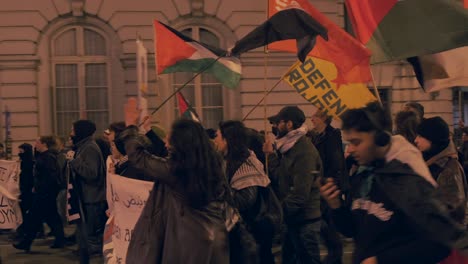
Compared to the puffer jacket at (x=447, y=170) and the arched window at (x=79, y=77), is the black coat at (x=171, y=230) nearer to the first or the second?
the puffer jacket at (x=447, y=170)

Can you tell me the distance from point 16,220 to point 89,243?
6.18ft

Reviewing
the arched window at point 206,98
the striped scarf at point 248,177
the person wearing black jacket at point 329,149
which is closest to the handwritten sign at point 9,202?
the person wearing black jacket at point 329,149

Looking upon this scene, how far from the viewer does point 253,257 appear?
5289 millimetres

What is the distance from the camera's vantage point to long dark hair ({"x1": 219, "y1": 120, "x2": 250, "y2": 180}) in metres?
6.00

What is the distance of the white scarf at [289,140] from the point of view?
22.0 feet

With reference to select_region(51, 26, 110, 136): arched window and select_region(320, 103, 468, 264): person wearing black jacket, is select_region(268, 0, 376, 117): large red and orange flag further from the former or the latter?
select_region(51, 26, 110, 136): arched window

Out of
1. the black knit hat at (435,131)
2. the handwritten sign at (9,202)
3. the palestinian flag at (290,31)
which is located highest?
the palestinian flag at (290,31)

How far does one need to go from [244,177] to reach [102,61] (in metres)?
12.7

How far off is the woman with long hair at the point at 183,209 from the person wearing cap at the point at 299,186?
5.70ft

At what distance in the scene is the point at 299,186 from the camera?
21.1 ft

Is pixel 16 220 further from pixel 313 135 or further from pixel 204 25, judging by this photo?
pixel 204 25

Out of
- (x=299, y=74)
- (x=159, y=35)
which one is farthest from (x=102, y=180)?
(x=299, y=74)

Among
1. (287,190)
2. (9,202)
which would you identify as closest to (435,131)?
(287,190)

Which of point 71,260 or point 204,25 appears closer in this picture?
point 71,260
